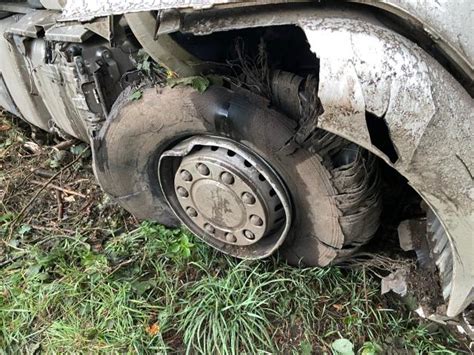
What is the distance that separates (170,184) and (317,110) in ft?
2.83

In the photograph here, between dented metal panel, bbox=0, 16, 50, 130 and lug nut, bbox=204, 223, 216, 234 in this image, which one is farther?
dented metal panel, bbox=0, 16, 50, 130

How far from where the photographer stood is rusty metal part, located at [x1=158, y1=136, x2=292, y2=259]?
203 centimetres

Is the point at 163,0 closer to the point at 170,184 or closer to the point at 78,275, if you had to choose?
the point at 170,184

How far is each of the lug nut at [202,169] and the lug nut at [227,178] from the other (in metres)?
0.07

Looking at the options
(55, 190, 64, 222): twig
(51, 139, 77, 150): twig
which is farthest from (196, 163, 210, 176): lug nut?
(51, 139, 77, 150): twig

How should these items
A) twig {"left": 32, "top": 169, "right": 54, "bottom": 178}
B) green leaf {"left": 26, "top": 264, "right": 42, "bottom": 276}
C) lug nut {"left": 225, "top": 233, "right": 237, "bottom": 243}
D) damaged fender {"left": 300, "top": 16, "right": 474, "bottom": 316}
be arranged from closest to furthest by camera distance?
damaged fender {"left": 300, "top": 16, "right": 474, "bottom": 316} → lug nut {"left": 225, "top": 233, "right": 237, "bottom": 243} → green leaf {"left": 26, "top": 264, "right": 42, "bottom": 276} → twig {"left": 32, "top": 169, "right": 54, "bottom": 178}

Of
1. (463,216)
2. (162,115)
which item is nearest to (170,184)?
(162,115)

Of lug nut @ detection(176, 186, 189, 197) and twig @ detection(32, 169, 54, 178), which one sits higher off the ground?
lug nut @ detection(176, 186, 189, 197)

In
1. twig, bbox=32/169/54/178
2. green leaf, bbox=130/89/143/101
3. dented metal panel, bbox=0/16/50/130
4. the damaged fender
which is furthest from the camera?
twig, bbox=32/169/54/178

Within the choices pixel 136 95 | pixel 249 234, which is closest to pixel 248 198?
pixel 249 234

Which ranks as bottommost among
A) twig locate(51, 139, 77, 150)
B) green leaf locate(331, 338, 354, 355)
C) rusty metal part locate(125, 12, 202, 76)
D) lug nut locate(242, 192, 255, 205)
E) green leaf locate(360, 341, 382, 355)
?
twig locate(51, 139, 77, 150)

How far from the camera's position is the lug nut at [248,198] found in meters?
2.05

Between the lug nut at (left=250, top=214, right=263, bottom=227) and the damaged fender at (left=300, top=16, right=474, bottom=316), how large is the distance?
740 millimetres

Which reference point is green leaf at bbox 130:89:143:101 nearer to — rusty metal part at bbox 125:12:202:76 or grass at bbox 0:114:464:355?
rusty metal part at bbox 125:12:202:76
